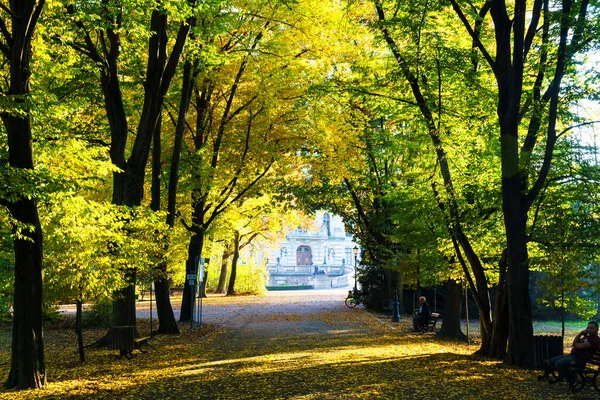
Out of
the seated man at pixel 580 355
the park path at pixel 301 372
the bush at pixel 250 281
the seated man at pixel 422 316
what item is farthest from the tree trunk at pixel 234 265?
the seated man at pixel 580 355

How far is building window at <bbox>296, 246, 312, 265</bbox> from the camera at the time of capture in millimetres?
90375

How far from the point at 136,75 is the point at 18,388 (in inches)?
406

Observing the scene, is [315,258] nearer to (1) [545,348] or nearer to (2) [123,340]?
(2) [123,340]

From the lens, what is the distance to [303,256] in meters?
90.9

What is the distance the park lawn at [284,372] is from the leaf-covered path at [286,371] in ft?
0.06

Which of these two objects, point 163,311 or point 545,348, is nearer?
point 545,348

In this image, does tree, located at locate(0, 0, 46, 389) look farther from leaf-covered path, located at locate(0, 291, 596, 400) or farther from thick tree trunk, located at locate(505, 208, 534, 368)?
thick tree trunk, located at locate(505, 208, 534, 368)

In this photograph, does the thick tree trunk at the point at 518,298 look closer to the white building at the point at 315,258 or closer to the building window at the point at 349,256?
the white building at the point at 315,258

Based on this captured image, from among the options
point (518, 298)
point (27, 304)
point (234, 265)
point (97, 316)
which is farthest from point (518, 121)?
point (234, 265)

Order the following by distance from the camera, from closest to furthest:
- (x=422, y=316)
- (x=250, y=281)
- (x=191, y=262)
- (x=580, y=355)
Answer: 1. (x=580, y=355)
2. (x=422, y=316)
3. (x=191, y=262)
4. (x=250, y=281)

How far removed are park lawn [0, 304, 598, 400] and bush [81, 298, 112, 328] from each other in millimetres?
4462

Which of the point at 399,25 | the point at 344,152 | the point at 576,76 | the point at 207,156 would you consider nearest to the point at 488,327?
the point at 576,76

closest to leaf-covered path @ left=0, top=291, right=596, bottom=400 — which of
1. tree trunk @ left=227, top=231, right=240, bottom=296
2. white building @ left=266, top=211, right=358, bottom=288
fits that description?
tree trunk @ left=227, top=231, right=240, bottom=296

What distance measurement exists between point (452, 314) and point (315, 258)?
69.2 metres
